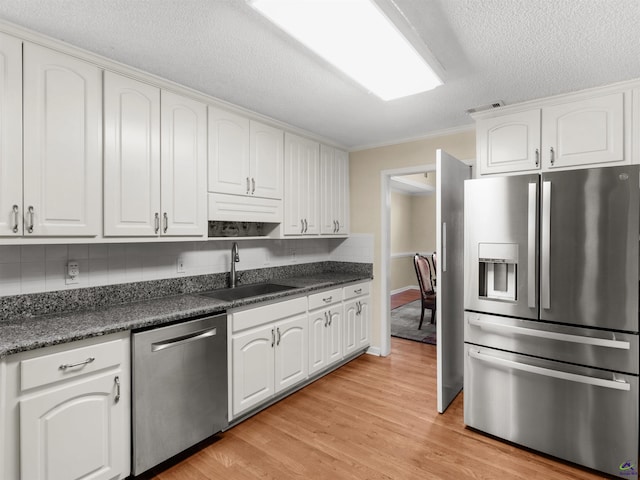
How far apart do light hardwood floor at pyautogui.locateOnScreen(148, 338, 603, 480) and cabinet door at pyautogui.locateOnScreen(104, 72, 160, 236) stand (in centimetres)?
Result: 153

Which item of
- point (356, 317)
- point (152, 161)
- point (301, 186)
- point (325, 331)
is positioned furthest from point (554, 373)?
point (152, 161)

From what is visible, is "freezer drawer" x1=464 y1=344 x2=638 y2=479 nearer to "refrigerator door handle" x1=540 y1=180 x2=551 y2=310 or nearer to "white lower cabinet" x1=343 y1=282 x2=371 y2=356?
"refrigerator door handle" x1=540 y1=180 x2=551 y2=310

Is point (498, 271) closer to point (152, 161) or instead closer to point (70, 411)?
Result: point (152, 161)

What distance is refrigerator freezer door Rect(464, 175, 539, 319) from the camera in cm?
219

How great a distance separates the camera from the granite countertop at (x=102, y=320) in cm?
154

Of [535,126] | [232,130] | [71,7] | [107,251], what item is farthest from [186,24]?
[535,126]

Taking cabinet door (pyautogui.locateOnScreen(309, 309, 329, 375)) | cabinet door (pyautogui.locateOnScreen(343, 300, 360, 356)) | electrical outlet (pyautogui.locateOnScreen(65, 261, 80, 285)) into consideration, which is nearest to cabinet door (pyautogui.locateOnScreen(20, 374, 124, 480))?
electrical outlet (pyautogui.locateOnScreen(65, 261, 80, 285))

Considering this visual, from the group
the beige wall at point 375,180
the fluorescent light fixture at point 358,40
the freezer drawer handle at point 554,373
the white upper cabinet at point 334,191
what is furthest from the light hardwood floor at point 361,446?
the fluorescent light fixture at point 358,40

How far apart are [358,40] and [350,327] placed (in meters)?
2.73

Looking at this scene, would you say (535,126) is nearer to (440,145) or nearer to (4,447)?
(440,145)

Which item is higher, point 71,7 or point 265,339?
point 71,7

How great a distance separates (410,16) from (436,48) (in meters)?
0.35

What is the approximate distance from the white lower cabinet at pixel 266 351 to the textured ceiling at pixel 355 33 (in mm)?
1628

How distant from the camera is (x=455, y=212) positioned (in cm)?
279
